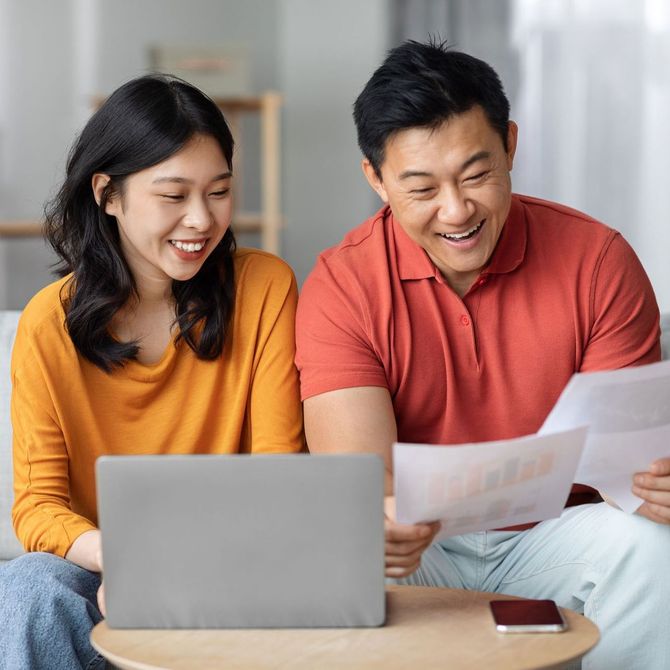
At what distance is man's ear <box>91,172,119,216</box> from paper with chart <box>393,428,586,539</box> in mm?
773

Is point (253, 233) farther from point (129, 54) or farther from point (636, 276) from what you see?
point (636, 276)

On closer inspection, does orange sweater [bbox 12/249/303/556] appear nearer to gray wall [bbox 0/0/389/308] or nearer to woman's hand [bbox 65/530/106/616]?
woman's hand [bbox 65/530/106/616]

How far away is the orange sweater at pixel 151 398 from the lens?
1.74m

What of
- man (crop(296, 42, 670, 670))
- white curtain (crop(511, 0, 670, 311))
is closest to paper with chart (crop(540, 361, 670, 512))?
man (crop(296, 42, 670, 670))

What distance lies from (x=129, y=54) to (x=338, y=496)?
4477 mm

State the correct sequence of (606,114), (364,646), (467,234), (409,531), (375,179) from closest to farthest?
1. (364,646)
2. (409,531)
3. (467,234)
4. (375,179)
5. (606,114)

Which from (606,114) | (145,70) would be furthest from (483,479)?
(145,70)

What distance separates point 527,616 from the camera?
1.27 metres

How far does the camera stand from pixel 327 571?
1.23m

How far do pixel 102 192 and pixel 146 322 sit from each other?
8.8 inches

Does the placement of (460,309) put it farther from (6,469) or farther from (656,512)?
(6,469)

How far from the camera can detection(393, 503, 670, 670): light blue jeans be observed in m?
1.48

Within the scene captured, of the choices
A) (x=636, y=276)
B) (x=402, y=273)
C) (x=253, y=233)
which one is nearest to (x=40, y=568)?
(x=402, y=273)

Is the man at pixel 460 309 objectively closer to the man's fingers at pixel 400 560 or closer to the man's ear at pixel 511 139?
the man's ear at pixel 511 139
